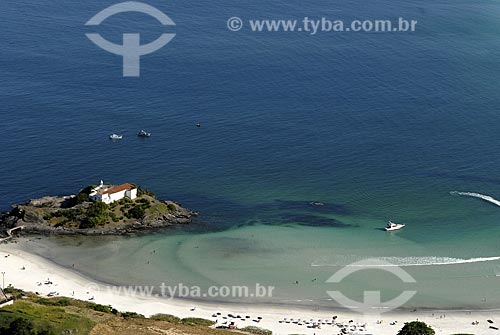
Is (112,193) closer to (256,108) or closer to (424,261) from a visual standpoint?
(424,261)

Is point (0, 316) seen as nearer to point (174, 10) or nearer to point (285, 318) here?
point (285, 318)

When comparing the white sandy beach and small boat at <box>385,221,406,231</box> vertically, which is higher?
small boat at <box>385,221,406,231</box>

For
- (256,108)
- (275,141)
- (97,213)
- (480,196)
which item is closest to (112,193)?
(97,213)

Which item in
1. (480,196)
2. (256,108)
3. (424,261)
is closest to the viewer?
(424,261)

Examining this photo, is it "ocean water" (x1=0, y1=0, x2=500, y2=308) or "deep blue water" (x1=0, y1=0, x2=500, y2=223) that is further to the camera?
"deep blue water" (x1=0, y1=0, x2=500, y2=223)

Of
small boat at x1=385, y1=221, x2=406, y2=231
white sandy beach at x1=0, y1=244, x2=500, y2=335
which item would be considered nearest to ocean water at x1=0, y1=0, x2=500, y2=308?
small boat at x1=385, y1=221, x2=406, y2=231

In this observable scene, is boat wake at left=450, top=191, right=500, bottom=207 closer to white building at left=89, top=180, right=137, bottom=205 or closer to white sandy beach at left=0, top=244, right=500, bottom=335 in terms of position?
white sandy beach at left=0, top=244, right=500, bottom=335
